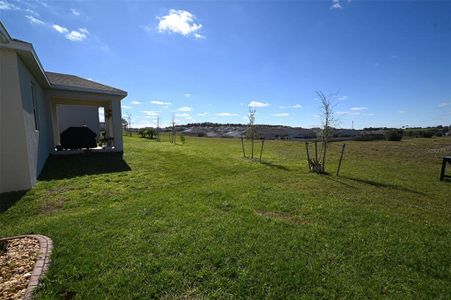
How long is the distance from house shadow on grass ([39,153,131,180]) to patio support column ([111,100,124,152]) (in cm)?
129

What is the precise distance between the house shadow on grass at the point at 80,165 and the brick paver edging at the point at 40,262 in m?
4.65

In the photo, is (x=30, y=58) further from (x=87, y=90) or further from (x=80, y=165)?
(x=87, y=90)

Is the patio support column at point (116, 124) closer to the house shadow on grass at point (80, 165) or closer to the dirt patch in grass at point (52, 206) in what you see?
the house shadow on grass at point (80, 165)

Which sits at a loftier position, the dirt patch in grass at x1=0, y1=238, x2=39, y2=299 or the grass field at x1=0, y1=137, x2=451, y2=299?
the dirt patch in grass at x1=0, y1=238, x2=39, y2=299

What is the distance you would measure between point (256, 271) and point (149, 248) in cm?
159

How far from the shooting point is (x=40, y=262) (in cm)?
307

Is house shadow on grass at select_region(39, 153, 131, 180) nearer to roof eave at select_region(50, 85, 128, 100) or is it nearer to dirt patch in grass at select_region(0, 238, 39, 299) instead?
roof eave at select_region(50, 85, 128, 100)

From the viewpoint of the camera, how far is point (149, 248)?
354 cm

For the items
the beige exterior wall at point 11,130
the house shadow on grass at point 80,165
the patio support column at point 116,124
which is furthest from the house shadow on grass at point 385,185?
the patio support column at point 116,124

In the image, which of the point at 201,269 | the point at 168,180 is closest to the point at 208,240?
the point at 201,269

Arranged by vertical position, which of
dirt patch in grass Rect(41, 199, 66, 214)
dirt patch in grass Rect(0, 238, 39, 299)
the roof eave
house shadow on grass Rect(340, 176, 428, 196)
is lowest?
house shadow on grass Rect(340, 176, 428, 196)

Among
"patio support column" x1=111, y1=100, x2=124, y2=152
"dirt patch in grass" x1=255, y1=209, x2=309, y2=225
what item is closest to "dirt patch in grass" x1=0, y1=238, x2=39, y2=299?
"dirt patch in grass" x1=255, y1=209, x2=309, y2=225

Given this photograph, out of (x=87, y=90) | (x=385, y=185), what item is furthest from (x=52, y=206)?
(x=385, y=185)

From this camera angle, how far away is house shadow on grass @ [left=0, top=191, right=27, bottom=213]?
204 inches
